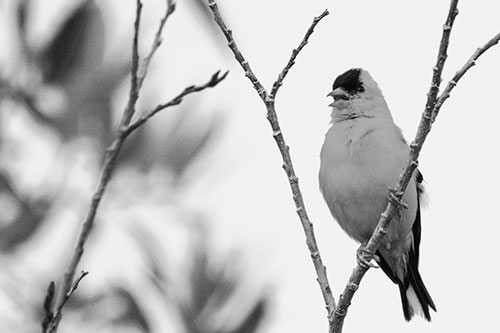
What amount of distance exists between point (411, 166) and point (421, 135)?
0.44 ft

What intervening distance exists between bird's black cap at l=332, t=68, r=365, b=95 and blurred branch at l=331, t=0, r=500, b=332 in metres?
1.94

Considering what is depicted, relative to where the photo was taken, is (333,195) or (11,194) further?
(333,195)

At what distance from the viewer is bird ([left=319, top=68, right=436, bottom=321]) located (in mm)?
4254

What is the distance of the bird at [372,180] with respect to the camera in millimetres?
4254

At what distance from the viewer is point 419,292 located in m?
4.84

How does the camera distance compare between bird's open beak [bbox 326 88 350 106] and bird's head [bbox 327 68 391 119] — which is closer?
bird's head [bbox 327 68 391 119]

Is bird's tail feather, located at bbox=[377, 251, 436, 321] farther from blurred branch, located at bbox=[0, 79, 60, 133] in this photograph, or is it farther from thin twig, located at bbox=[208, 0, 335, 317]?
blurred branch, located at bbox=[0, 79, 60, 133]

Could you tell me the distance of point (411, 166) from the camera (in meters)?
2.75

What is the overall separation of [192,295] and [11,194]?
20.1 inches

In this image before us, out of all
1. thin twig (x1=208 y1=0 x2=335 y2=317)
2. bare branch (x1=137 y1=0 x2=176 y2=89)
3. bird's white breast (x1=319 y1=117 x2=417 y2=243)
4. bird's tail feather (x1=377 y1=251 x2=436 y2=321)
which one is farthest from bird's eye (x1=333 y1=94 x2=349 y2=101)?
bare branch (x1=137 y1=0 x2=176 y2=89)

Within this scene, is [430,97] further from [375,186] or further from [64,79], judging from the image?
[375,186]

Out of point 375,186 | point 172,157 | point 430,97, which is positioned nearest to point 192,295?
point 172,157

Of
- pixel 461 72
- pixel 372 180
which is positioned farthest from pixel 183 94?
pixel 372 180

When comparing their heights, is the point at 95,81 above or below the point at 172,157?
above
